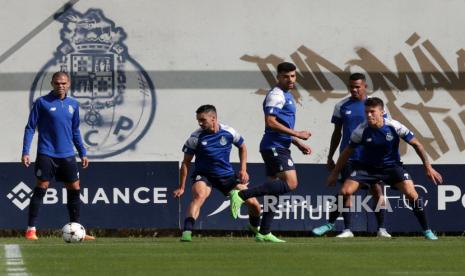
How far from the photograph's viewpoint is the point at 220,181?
51.3 feet

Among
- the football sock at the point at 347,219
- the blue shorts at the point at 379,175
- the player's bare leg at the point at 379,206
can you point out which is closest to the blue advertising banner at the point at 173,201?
the player's bare leg at the point at 379,206

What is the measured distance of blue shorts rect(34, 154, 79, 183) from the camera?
625 inches

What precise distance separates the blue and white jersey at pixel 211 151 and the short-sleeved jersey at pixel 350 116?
1.73 metres

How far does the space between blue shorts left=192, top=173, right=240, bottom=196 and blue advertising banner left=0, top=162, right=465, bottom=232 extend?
2832 mm

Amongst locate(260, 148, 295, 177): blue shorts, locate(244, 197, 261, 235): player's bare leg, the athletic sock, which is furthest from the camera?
the athletic sock

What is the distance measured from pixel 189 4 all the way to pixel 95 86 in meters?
1.83

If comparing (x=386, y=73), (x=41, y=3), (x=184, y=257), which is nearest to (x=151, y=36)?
(x=41, y=3)

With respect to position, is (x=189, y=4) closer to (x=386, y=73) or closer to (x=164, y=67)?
(x=164, y=67)

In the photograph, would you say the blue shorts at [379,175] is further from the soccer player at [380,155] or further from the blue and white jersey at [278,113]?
the blue and white jersey at [278,113]

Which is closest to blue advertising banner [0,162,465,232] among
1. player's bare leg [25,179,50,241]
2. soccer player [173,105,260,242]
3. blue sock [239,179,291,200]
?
player's bare leg [25,179,50,241]

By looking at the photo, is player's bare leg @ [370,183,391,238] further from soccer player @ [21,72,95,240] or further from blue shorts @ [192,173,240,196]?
soccer player @ [21,72,95,240]

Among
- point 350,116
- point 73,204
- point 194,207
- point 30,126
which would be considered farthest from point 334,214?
point 30,126

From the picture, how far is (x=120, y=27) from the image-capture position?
19.6 metres

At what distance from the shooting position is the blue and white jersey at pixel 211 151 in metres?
15.6
